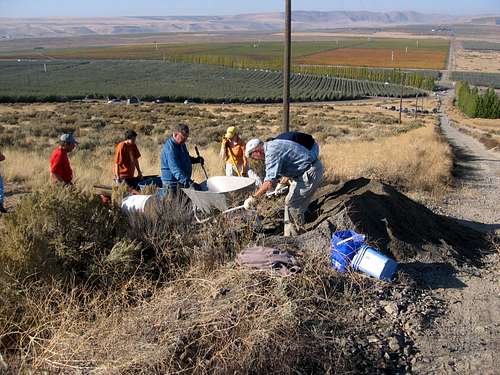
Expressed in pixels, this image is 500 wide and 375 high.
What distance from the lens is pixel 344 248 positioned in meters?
5.14

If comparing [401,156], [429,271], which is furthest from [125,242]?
[401,156]

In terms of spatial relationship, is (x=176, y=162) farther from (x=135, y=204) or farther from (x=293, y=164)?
(x=293, y=164)

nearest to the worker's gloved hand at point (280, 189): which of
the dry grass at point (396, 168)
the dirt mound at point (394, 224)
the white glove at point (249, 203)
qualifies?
the dirt mound at point (394, 224)

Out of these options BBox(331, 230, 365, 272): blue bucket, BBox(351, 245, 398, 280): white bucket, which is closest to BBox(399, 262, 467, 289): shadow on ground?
BBox(351, 245, 398, 280): white bucket

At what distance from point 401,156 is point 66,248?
10.0 m

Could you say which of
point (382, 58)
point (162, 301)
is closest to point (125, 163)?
Answer: point (162, 301)

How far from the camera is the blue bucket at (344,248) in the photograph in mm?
5070

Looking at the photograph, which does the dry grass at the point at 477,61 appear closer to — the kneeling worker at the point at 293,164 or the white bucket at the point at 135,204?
the kneeling worker at the point at 293,164

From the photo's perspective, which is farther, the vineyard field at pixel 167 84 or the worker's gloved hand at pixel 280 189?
the vineyard field at pixel 167 84

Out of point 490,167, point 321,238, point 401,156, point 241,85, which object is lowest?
point 241,85

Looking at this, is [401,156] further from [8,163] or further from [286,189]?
[8,163]

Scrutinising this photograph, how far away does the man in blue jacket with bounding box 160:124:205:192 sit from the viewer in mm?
6383

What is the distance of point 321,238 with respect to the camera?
17.7 feet

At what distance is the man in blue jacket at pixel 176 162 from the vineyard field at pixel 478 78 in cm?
10498
